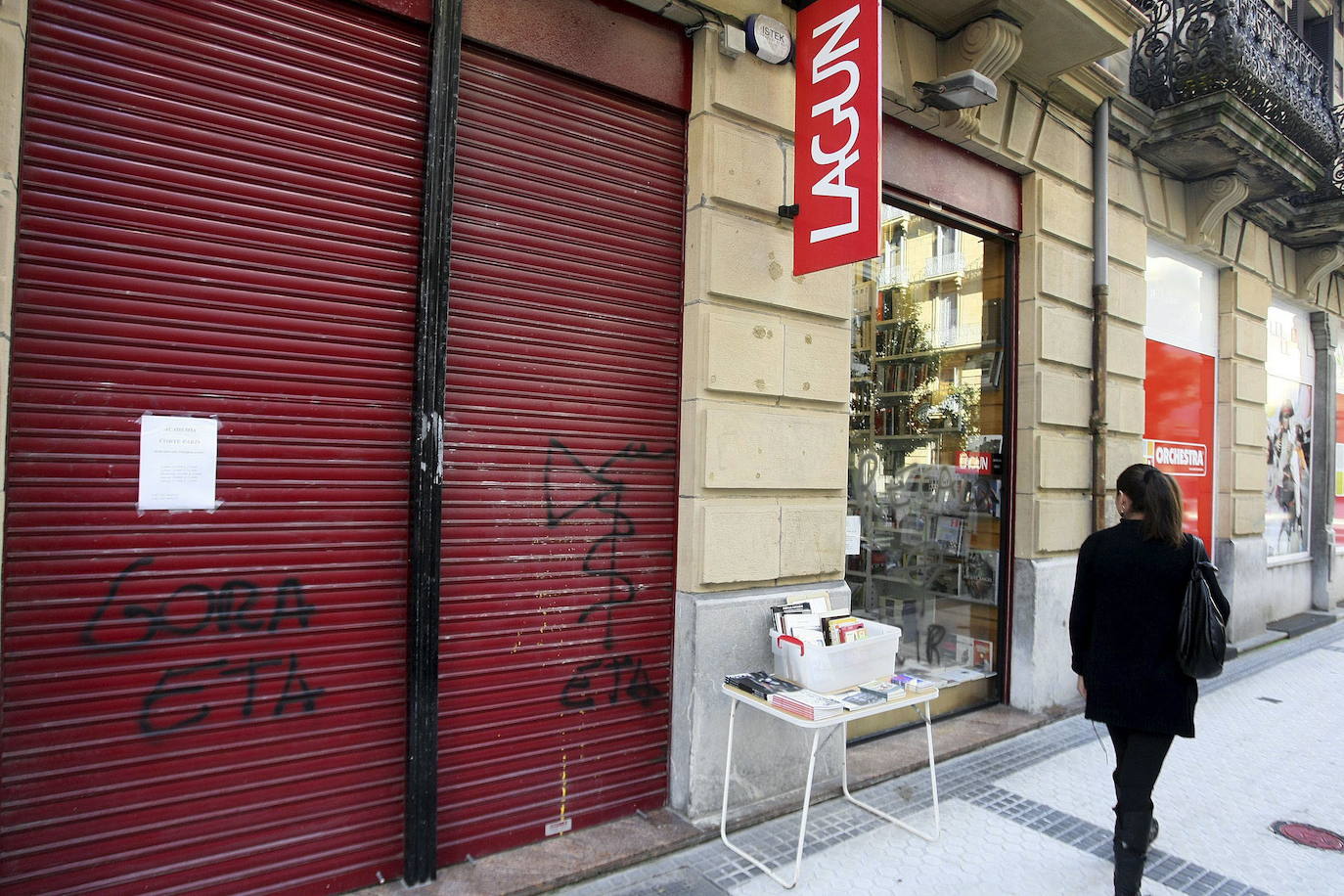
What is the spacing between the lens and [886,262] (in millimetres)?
5988

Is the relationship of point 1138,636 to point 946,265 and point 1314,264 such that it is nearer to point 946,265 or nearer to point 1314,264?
point 946,265

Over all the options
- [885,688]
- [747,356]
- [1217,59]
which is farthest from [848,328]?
[1217,59]

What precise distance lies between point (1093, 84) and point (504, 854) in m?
7.25

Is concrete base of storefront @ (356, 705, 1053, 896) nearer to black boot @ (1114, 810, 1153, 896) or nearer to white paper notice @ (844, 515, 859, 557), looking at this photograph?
white paper notice @ (844, 515, 859, 557)

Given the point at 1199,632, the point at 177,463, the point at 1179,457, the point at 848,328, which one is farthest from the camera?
the point at 1179,457

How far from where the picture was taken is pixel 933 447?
6461mm

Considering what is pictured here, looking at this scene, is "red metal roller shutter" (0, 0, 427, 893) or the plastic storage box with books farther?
the plastic storage box with books

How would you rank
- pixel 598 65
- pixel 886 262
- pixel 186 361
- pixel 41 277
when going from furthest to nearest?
pixel 886 262
pixel 598 65
pixel 186 361
pixel 41 277

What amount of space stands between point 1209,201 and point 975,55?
4.45 metres

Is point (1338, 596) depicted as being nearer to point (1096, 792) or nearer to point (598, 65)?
point (1096, 792)

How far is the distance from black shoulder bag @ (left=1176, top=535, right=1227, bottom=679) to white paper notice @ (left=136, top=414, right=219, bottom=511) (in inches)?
157

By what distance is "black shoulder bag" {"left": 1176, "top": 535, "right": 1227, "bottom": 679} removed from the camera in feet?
10.6

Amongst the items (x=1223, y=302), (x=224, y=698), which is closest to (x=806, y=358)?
(x=224, y=698)

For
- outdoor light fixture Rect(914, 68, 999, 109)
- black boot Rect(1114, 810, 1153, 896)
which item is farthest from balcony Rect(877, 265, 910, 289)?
black boot Rect(1114, 810, 1153, 896)
